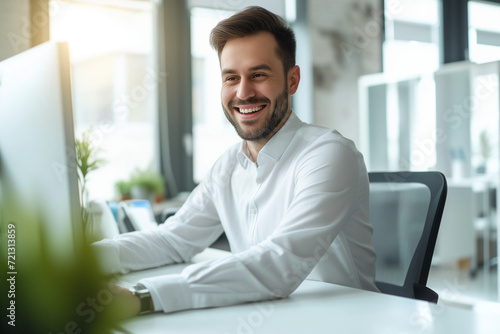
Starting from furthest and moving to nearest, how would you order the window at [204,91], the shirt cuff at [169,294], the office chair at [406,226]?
1. the window at [204,91]
2. the office chair at [406,226]
3. the shirt cuff at [169,294]

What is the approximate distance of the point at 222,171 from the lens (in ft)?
5.12

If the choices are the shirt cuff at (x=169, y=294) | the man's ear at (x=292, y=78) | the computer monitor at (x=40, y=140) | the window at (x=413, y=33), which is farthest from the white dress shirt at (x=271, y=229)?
the window at (x=413, y=33)

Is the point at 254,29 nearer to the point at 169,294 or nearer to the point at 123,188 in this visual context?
the point at 169,294

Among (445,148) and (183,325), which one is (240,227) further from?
(445,148)

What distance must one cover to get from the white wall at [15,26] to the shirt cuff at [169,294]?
232 centimetres

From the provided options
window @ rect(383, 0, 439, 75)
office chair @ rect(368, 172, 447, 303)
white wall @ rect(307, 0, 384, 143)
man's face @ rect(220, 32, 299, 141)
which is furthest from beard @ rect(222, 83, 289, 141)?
window @ rect(383, 0, 439, 75)

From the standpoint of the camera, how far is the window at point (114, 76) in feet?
11.6

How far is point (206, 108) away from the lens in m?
4.18

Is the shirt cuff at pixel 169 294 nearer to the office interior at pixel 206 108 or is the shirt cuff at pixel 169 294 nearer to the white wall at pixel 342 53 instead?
the office interior at pixel 206 108

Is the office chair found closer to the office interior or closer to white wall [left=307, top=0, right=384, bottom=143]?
the office interior

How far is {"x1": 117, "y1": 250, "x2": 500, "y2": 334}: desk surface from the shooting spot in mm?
807

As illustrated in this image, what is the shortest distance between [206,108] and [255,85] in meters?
2.73

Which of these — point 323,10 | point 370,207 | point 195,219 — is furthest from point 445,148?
point 195,219

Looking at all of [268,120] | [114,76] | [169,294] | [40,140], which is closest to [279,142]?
[268,120]
